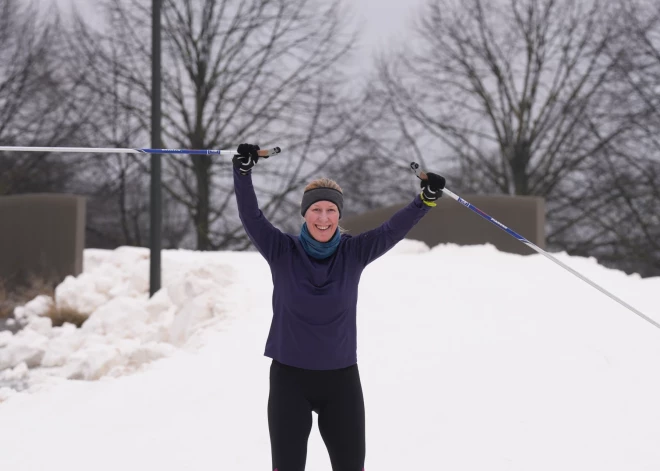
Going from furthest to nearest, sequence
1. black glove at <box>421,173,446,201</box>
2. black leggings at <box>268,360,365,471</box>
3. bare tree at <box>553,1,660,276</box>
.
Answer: bare tree at <box>553,1,660,276</box>
black glove at <box>421,173,446,201</box>
black leggings at <box>268,360,365,471</box>

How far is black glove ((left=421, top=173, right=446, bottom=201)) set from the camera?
111 inches

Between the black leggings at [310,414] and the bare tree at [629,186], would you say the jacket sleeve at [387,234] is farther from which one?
the bare tree at [629,186]

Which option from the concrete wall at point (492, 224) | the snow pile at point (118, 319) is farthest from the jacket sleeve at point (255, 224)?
the concrete wall at point (492, 224)

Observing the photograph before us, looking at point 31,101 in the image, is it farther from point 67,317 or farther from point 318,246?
point 318,246

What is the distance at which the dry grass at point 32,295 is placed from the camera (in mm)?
9359

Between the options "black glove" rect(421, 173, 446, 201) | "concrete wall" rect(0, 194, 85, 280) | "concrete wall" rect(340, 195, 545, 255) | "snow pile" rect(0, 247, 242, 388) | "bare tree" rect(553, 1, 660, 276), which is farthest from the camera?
"bare tree" rect(553, 1, 660, 276)

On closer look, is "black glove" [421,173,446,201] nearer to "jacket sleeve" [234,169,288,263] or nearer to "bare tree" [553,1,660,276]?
"jacket sleeve" [234,169,288,263]

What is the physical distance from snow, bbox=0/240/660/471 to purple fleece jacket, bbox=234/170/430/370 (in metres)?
1.84

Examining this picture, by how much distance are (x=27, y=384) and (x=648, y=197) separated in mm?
15552

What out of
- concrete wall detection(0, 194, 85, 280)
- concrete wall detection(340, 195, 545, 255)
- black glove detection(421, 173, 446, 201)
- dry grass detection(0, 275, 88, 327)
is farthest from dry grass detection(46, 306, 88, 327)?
black glove detection(421, 173, 446, 201)

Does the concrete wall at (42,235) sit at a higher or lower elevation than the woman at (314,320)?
higher

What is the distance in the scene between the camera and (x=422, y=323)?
659cm

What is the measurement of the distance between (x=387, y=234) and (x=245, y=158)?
687 mm

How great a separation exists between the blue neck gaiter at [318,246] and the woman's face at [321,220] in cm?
2
